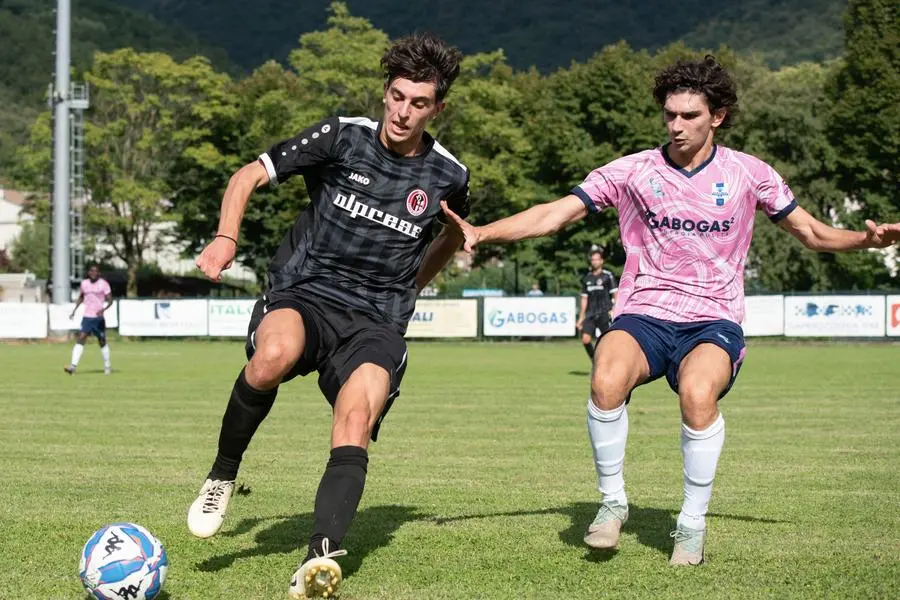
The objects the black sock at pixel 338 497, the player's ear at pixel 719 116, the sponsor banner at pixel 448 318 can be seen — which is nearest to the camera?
the black sock at pixel 338 497

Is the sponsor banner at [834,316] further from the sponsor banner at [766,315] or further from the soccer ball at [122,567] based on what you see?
the soccer ball at [122,567]

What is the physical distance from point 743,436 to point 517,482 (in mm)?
4504

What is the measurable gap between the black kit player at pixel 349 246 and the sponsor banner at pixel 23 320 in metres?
37.0

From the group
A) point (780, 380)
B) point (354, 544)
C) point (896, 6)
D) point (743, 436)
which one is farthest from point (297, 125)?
point (354, 544)

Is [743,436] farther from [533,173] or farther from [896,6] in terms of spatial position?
[896,6]

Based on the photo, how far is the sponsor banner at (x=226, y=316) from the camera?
41844 mm

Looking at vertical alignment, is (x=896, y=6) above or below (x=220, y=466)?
above

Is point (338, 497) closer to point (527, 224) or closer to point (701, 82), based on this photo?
point (527, 224)

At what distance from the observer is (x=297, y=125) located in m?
57.6

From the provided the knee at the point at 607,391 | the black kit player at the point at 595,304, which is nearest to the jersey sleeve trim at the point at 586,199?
the knee at the point at 607,391

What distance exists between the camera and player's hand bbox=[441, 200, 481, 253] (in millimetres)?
6359

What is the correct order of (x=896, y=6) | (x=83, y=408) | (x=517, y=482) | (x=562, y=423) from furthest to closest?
1. (x=896, y=6)
2. (x=83, y=408)
3. (x=562, y=423)
4. (x=517, y=482)

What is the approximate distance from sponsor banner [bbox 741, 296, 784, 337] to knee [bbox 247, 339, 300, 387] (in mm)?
34152

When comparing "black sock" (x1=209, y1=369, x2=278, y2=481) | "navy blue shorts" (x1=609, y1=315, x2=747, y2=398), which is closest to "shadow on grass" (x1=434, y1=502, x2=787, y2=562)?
"navy blue shorts" (x1=609, y1=315, x2=747, y2=398)
